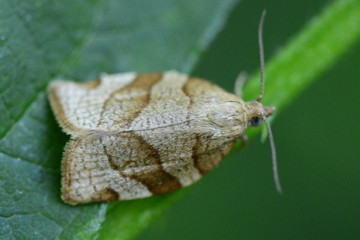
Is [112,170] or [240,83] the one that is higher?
[240,83]

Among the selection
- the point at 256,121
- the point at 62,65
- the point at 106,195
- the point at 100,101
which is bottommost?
the point at 106,195

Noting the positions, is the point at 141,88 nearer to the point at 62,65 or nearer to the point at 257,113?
the point at 62,65

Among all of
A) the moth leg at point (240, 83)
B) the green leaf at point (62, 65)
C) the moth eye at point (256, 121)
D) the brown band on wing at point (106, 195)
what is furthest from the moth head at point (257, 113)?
the brown band on wing at point (106, 195)

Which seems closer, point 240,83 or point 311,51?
point 311,51

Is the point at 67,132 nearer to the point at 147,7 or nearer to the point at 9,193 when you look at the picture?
the point at 9,193

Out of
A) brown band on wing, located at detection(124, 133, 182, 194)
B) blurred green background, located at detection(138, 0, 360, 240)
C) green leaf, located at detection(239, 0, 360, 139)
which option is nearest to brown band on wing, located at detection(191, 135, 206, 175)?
brown band on wing, located at detection(124, 133, 182, 194)

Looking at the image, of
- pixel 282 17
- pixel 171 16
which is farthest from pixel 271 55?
pixel 282 17

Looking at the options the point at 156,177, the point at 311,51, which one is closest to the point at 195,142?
the point at 156,177

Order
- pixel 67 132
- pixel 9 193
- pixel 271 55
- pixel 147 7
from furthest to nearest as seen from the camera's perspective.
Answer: pixel 147 7
pixel 271 55
pixel 67 132
pixel 9 193
